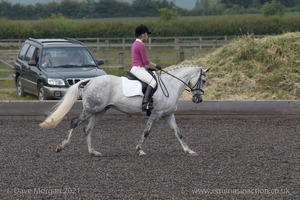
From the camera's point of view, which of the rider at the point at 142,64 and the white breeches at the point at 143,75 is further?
the white breeches at the point at 143,75

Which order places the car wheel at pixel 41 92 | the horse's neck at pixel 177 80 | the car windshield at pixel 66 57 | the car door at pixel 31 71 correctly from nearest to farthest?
the horse's neck at pixel 177 80 → the car wheel at pixel 41 92 → the car door at pixel 31 71 → the car windshield at pixel 66 57

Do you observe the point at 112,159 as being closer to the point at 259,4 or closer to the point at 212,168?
the point at 212,168

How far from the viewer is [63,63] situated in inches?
849

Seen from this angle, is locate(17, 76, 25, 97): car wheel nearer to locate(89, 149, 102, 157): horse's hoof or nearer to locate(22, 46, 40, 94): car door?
locate(22, 46, 40, 94): car door

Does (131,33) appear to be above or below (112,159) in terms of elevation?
below

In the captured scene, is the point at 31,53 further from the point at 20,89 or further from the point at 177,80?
the point at 177,80

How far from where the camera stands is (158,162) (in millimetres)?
12445

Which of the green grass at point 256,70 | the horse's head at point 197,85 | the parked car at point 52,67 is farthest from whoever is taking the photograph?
the parked car at point 52,67

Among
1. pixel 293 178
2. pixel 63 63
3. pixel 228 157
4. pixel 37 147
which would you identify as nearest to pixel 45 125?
pixel 37 147

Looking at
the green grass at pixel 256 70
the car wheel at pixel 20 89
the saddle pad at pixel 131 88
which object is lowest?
the car wheel at pixel 20 89

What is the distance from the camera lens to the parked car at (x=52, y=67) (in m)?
20.4

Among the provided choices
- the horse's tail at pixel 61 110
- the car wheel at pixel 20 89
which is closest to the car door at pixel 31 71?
the car wheel at pixel 20 89

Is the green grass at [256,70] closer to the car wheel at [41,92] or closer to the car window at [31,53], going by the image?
the car wheel at [41,92]

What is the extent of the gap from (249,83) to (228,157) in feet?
26.2
